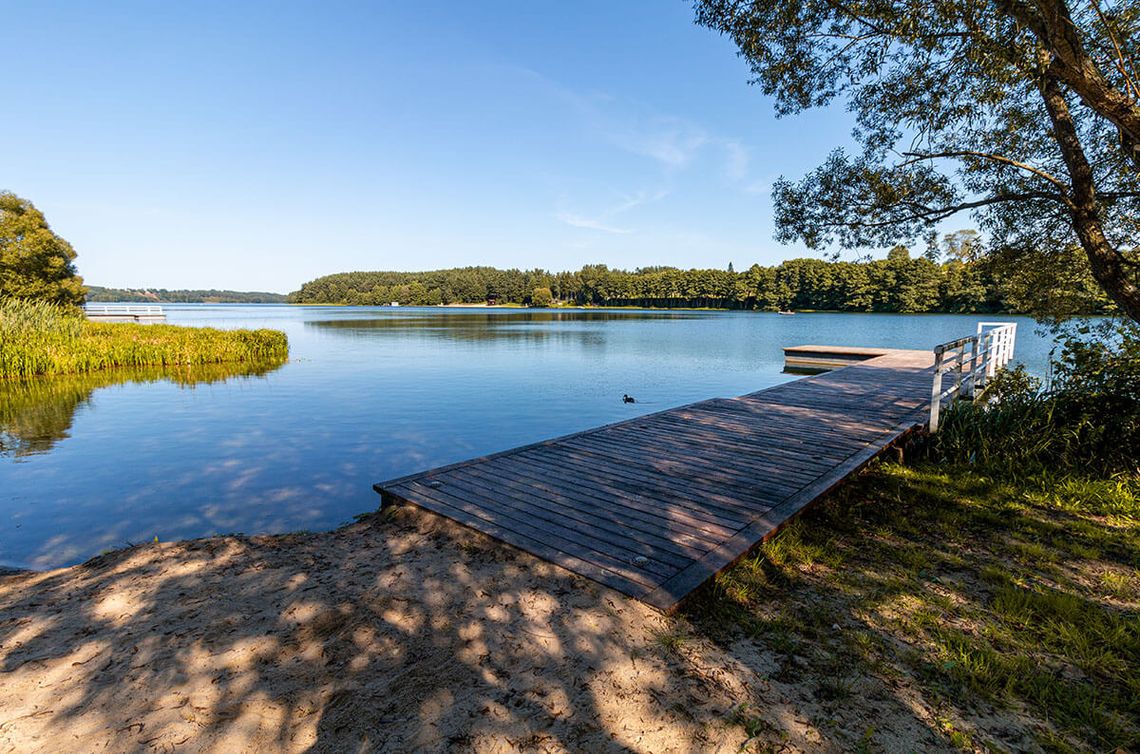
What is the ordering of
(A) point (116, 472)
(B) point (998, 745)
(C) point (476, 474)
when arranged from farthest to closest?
(A) point (116, 472)
(C) point (476, 474)
(B) point (998, 745)

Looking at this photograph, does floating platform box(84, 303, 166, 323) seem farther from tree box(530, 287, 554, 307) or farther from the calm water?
tree box(530, 287, 554, 307)

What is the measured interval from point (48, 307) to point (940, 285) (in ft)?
280

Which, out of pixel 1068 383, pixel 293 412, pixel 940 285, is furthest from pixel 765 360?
pixel 940 285

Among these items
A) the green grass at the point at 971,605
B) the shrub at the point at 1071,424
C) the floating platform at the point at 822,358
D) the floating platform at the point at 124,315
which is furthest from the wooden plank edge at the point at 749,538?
the floating platform at the point at 124,315

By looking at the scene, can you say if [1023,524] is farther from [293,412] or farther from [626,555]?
[293,412]

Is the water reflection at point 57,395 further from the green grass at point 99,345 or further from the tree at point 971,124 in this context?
the tree at point 971,124

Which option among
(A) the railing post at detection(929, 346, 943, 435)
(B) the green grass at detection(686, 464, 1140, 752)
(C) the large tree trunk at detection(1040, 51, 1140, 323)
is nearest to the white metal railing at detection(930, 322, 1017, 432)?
(A) the railing post at detection(929, 346, 943, 435)

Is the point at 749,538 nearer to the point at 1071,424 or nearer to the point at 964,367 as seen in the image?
the point at 1071,424

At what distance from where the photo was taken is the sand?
2434mm

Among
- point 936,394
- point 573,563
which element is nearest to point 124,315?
point 573,563

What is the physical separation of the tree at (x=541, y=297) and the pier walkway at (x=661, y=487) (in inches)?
4532

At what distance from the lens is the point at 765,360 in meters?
23.5

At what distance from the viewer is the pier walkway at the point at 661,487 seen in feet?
13.0

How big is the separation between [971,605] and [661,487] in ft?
8.62
